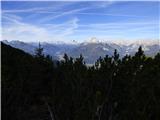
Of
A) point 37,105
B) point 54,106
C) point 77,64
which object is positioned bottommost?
point 37,105

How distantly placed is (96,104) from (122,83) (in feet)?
10.2

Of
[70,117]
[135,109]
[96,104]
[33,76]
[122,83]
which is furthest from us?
[33,76]

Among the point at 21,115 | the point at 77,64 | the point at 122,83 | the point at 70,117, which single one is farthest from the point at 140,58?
the point at 21,115

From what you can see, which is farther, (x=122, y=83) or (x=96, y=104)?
(x=122, y=83)

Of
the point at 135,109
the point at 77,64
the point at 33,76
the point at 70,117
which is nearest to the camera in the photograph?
the point at 135,109

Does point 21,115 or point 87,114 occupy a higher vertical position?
point 87,114

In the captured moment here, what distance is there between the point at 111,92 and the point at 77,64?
5.63 ft

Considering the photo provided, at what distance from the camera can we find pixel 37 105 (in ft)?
45.4

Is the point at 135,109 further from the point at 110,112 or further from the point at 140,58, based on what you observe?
the point at 140,58

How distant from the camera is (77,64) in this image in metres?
9.87

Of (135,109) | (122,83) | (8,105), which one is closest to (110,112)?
(135,109)

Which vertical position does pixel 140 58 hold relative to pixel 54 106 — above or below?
above

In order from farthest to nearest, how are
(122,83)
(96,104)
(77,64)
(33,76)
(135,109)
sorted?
1. (33,76)
2. (122,83)
3. (77,64)
4. (135,109)
5. (96,104)

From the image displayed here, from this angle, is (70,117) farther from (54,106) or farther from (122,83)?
(122,83)
